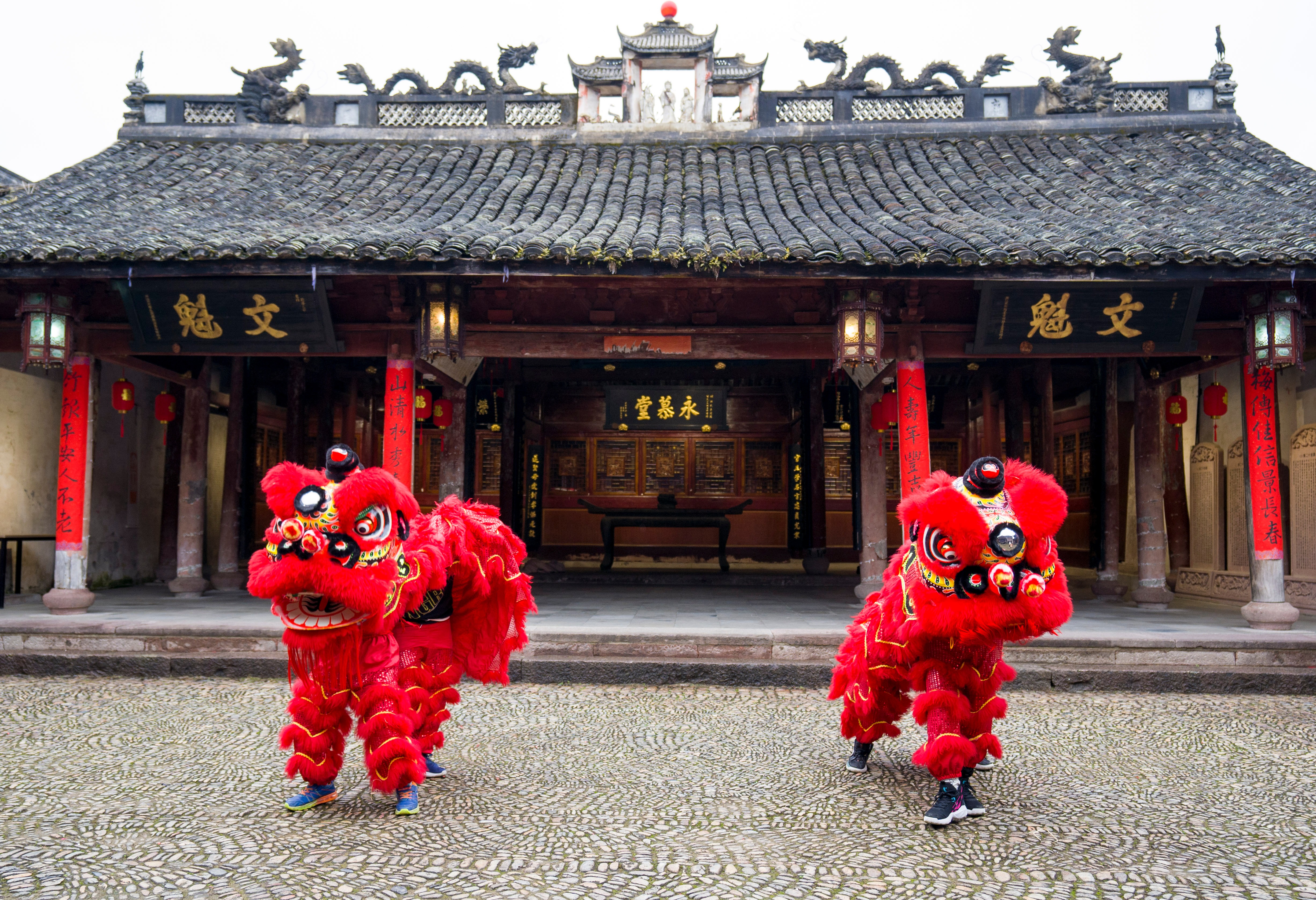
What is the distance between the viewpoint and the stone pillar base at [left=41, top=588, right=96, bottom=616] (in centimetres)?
705

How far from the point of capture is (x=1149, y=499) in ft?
28.3

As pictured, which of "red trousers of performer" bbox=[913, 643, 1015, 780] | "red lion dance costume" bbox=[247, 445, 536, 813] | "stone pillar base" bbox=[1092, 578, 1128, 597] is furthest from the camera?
"stone pillar base" bbox=[1092, 578, 1128, 597]

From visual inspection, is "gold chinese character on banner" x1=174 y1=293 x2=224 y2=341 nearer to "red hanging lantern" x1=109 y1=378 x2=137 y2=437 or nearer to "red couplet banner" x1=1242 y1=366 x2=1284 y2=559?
"red hanging lantern" x1=109 y1=378 x2=137 y2=437

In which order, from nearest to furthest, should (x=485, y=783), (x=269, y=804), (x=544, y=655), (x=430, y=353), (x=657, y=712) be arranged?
(x=269, y=804) < (x=485, y=783) < (x=657, y=712) < (x=544, y=655) < (x=430, y=353)

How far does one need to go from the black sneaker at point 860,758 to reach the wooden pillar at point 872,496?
358 centimetres

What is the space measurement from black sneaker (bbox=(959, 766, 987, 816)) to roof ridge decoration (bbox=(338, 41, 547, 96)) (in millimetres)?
9746

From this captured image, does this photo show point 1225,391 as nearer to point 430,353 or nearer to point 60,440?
point 430,353

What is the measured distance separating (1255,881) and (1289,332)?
18.5ft

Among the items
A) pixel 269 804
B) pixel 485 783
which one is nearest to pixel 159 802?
pixel 269 804

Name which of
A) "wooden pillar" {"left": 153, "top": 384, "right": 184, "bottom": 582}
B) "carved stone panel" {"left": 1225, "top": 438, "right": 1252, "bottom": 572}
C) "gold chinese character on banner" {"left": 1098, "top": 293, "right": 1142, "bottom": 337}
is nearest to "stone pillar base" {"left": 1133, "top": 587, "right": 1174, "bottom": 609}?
"carved stone panel" {"left": 1225, "top": 438, "right": 1252, "bottom": 572}

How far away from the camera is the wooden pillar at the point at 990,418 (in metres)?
10.6

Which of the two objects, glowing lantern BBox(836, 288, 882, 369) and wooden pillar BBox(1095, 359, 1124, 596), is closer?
glowing lantern BBox(836, 288, 882, 369)

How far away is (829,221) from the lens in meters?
7.67

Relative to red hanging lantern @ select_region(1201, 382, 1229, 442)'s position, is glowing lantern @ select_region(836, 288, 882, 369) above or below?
above
